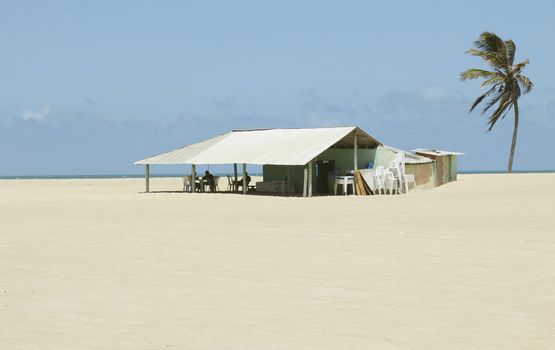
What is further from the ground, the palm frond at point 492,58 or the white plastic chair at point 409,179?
the palm frond at point 492,58

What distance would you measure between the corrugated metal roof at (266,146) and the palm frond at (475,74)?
47.7 ft

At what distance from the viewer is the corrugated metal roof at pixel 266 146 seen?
2952 cm

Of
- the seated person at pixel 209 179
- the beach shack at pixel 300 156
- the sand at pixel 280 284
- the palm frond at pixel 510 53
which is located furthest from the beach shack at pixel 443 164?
the sand at pixel 280 284

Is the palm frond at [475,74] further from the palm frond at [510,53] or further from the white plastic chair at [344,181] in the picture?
the white plastic chair at [344,181]

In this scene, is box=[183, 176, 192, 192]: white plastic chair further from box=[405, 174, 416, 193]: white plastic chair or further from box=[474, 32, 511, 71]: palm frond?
box=[474, 32, 511, 71]: palm frond

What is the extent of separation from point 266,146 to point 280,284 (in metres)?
24.2

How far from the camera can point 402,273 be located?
8859mm

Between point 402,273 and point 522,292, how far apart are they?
157 centimetres

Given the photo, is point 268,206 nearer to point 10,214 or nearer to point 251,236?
point 10,214

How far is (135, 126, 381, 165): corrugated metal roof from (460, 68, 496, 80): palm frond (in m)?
14.5

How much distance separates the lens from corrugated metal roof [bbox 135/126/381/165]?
29.5m

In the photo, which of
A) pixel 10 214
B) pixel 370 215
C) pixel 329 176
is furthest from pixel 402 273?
pixel 329 176

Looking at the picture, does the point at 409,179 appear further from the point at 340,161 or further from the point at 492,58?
the point at 492,58

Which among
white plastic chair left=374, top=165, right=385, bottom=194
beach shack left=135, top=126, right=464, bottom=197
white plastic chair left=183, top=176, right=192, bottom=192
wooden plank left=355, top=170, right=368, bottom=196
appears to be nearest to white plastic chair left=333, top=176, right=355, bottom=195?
beach shack left=135, top=126, right=464, bottom=197
